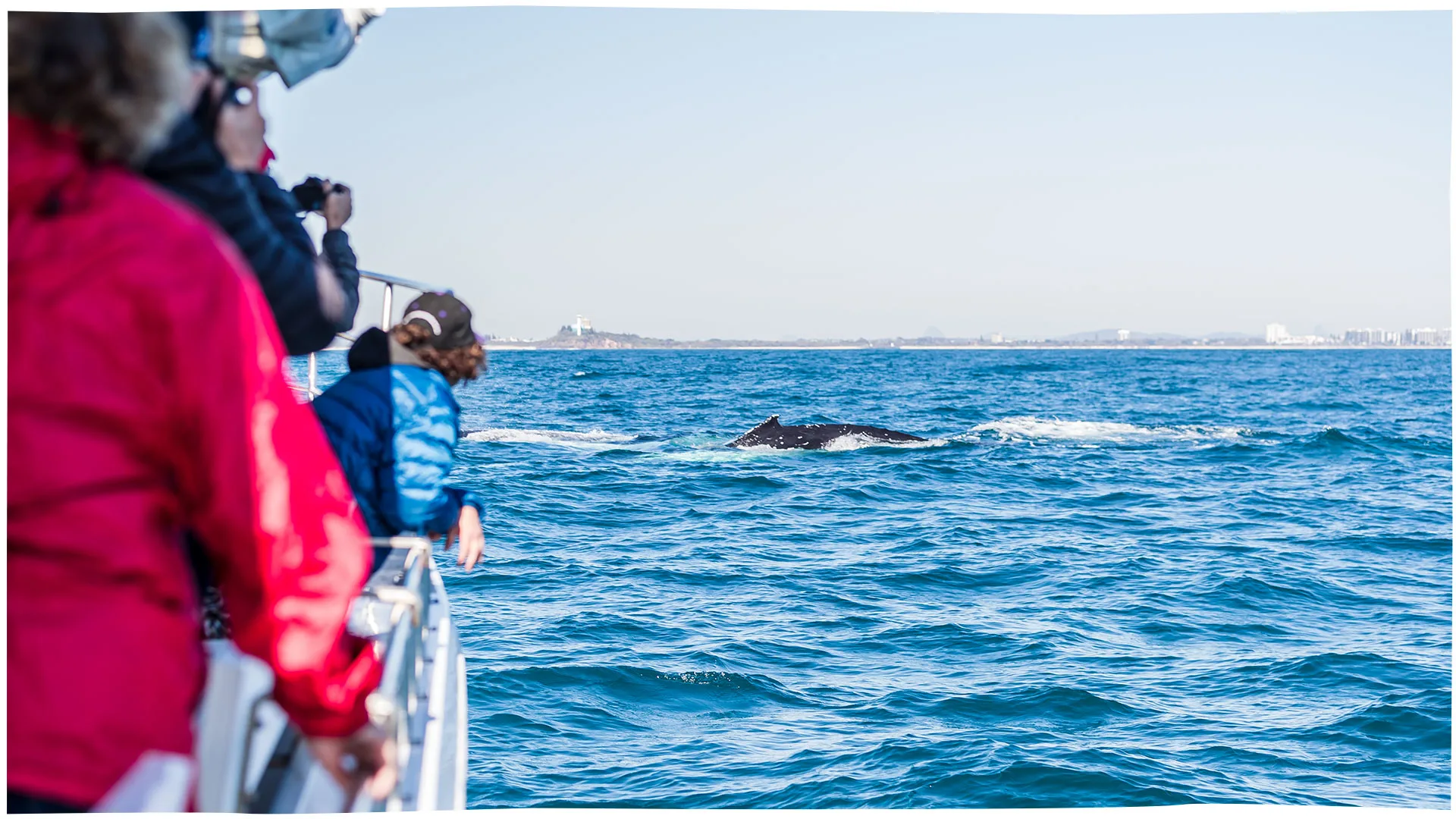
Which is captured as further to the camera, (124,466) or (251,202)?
(251,202)

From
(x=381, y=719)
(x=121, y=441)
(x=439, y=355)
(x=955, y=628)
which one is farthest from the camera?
(x=955, y=628)

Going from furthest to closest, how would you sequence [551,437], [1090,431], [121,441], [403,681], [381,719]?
1. [1090,431]
2. [551,437]
3. [403,681]
4. [381,719]
5. [121,441]

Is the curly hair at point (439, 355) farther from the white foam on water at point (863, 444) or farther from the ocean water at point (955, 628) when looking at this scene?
the white foam on water at point (863, 444)

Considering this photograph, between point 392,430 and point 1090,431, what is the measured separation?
111 ft

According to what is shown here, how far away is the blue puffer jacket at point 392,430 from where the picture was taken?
10.6ft

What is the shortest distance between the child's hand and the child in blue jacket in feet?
0.26

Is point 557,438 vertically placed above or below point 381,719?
below

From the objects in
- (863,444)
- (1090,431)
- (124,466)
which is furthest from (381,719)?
(1090,431)

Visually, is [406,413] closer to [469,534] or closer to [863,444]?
[469,534]

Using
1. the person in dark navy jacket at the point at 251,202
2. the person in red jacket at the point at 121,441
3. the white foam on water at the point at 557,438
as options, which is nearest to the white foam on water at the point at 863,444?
the white foam on water at the point at 557,438

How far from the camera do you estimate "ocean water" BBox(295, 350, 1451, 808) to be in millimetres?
8617

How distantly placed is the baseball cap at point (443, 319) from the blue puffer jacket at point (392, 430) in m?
0.09

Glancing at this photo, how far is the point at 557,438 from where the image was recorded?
32.7m

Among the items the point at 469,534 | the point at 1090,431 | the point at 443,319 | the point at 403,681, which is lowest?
the point at 1090,431
